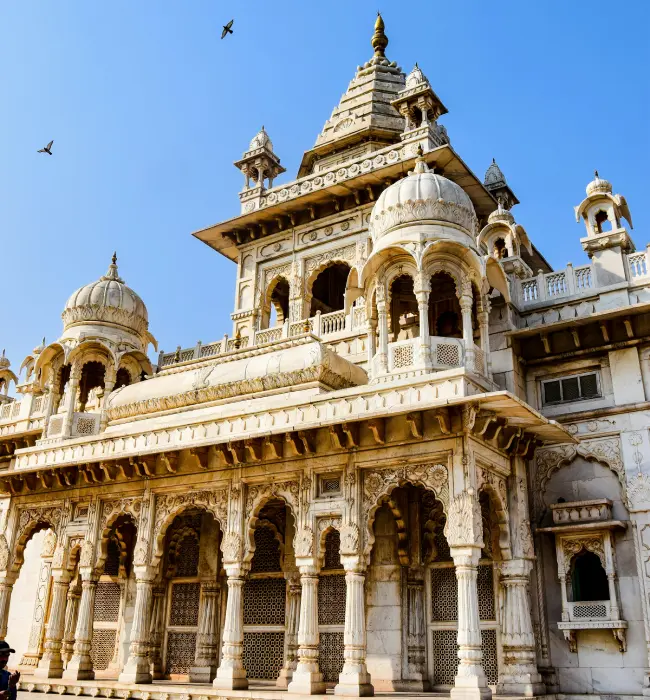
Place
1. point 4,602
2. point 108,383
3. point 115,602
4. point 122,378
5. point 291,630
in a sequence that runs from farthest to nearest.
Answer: point 122,378
point 108,383
point 115,602
point 4,602
point 291,630

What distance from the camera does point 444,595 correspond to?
1370 cm

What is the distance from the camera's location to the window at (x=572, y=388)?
14.3 meters

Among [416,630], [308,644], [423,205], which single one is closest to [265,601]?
[308,644]

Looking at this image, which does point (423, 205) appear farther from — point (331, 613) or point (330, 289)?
point (330, 289)

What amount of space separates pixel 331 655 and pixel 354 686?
259 cm

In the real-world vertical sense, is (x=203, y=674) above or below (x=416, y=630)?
below

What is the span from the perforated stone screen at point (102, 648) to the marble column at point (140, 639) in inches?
118

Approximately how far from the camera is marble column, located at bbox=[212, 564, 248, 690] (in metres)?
12.8

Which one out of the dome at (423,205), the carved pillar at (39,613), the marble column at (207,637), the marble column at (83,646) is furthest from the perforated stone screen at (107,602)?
the dome at (423,205)

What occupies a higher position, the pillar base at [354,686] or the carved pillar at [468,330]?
the carved pillar at [468,330]

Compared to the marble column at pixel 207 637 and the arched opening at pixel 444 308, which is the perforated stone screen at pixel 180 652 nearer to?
the marble column at pixel 207 637

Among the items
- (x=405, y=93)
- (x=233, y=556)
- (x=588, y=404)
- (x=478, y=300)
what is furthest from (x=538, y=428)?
(x=405, y=93)

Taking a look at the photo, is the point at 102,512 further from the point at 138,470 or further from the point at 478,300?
the point at 478,300

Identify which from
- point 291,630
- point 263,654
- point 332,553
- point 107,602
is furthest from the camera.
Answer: point 107,602
